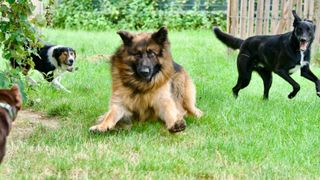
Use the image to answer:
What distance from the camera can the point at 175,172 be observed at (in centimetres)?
444

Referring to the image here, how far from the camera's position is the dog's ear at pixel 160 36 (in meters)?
5.95

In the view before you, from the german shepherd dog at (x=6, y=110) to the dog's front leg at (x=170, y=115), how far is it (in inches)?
90.9

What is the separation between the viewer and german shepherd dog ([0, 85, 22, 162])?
3506 mm

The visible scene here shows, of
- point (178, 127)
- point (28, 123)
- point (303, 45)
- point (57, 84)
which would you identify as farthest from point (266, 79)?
point (28, 123)

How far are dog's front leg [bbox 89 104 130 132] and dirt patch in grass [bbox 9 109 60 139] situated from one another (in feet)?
2.10

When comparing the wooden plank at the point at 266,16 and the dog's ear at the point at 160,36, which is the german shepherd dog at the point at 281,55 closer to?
the dog's ear at the point at 160,36

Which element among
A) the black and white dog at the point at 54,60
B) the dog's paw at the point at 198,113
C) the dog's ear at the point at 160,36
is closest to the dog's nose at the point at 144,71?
the dog's ear at the point at 160,36

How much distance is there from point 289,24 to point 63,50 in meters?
5.42

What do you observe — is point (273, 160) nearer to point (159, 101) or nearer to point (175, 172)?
point (175, 172)

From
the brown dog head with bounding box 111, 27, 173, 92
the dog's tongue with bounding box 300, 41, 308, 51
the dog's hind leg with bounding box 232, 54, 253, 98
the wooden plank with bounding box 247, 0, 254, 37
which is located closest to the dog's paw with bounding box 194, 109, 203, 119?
the brown dog head with bounding box 111, 27, 173, 92

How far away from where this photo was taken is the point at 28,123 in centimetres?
632

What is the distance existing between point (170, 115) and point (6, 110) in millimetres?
2674

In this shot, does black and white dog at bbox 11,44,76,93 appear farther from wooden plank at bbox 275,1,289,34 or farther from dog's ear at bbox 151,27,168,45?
wooden plank at bbox 275,1,289,34

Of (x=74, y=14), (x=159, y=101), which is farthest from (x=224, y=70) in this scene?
(x=74, y=14)
